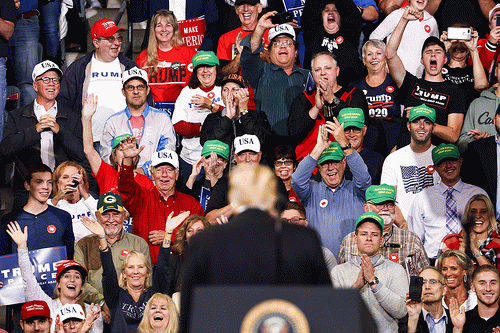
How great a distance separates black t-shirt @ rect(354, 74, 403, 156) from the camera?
861 centimetres

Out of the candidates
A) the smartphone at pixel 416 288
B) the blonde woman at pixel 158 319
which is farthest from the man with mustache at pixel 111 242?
the smartphone at pixel 416 288

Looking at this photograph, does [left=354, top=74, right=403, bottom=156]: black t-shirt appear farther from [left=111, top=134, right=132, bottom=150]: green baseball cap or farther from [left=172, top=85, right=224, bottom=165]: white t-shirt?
[left=111, top=134, right=132, bottom=150]: green baseball cap

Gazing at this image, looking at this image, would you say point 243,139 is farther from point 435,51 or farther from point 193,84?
point 435,51

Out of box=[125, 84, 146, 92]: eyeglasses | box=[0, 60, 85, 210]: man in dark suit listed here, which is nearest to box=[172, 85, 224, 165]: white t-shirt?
box=[125, 84, 146, 92]: eyeglasses

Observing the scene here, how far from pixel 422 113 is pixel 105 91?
3.22m

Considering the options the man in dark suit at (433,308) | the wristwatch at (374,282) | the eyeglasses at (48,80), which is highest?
the eyeglasses at (48,80)

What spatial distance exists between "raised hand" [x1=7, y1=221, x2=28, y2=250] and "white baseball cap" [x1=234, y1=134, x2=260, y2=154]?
6.56 feet

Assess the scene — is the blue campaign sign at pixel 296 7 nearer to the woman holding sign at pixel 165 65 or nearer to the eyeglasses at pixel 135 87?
the woman holding sign at pixel 165 65

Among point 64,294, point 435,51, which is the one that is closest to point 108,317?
point 64,294

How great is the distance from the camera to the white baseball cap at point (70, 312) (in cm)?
660

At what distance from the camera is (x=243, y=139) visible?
7762mm

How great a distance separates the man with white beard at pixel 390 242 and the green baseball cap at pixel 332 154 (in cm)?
41

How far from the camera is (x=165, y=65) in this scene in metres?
9.23

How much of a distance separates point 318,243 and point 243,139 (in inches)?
179
